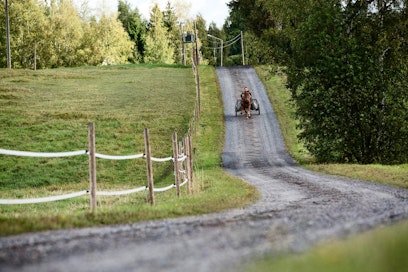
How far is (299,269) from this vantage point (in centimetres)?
650

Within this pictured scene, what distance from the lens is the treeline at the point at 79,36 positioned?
7994cm

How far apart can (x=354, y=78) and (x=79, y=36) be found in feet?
215

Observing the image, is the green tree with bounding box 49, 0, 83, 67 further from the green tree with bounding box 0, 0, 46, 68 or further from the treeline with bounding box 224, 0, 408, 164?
the treeline with bounding box 224, 0, 408, 164

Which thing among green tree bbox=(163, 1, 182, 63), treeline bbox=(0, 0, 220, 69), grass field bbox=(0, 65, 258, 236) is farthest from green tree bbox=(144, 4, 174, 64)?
grass field bbox=(0, 65, 258, 236)

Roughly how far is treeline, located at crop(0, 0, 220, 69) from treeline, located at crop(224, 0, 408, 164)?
118 ft

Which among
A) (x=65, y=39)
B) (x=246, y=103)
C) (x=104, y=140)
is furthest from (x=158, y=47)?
(x=104, y=140)

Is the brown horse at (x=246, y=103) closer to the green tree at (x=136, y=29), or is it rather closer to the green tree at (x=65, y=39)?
the green tree at (x=65, y=39)

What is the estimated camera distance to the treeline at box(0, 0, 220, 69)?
7994 centimetres

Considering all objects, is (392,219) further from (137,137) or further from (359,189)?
(137,137)

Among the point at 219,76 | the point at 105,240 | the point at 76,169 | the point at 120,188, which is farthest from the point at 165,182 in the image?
the point at 219,76

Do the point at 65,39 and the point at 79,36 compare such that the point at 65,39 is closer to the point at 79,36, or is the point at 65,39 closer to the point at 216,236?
the point at 79,36

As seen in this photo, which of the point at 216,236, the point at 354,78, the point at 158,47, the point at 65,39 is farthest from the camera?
the point at 158,47

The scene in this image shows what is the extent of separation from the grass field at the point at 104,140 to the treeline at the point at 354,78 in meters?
5.56

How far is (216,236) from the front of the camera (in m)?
8.34
